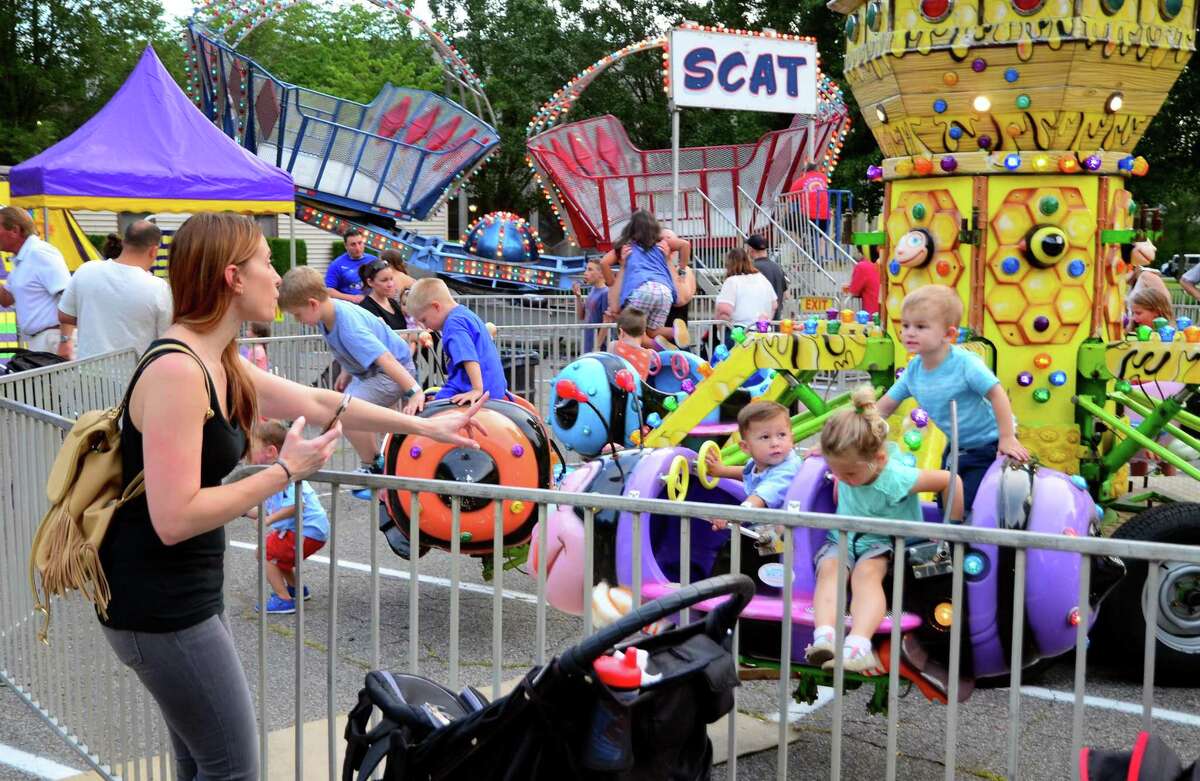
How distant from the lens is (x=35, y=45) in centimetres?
3516

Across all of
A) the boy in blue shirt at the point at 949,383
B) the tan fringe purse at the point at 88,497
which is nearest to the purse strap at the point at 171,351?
the tan fringe purse at the point at 88,497

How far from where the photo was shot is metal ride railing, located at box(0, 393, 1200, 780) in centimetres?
248

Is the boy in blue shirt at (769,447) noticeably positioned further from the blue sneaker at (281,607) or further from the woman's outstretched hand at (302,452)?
the blue sneaker at (281,607)

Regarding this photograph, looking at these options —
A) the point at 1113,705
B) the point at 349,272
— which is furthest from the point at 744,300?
the point at 1113,705

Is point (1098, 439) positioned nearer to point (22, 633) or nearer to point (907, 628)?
point (907, 628)

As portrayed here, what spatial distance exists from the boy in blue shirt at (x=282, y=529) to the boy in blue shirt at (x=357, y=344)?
1.17ft

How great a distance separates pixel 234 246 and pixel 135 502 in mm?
590

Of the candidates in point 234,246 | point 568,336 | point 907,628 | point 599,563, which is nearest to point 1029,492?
point 907,628

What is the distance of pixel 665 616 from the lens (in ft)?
7.60

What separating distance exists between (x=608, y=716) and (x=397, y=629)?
384cm

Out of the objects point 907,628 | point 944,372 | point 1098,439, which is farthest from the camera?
point 1098,439

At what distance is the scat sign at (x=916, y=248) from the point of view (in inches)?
237

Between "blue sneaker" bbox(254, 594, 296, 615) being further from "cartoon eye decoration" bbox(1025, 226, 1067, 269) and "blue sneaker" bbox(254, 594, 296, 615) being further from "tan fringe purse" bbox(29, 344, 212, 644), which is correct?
"cartoon eye decoration" bbox(1025, 226, 1067, 269)

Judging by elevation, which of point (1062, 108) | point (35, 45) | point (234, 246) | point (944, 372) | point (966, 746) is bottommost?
point (966, 746)
